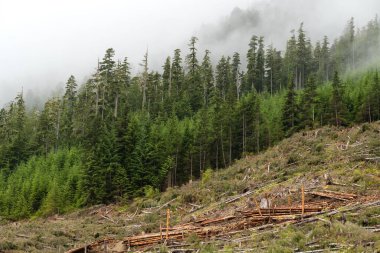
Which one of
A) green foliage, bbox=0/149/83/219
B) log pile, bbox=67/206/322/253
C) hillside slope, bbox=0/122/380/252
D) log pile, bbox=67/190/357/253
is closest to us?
hillside slope, bbox=0/122/380/252

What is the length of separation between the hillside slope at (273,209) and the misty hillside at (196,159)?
0.11 meters

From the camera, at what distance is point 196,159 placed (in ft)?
176

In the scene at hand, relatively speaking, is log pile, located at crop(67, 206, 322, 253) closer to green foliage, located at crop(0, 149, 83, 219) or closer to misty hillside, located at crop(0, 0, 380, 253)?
misty hillside, located at crop(0, 0, 380, 253)

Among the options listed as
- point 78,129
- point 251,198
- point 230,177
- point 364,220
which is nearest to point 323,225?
point 364,220

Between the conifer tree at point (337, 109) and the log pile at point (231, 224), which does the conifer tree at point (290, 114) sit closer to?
the conifer tree at point (337, 109)

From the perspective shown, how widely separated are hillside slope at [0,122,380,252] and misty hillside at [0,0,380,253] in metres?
0.11

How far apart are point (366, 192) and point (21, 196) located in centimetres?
4633

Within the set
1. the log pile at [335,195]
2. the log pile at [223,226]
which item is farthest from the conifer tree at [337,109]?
the log pile at [223,226]

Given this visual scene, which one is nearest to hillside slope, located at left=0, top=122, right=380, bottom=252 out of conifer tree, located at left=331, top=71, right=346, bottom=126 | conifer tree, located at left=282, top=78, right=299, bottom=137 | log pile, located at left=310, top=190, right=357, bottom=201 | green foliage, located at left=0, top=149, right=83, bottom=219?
log pile, located at left=310, top=190, right=357, bottom=201

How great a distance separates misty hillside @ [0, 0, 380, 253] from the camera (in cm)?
2170

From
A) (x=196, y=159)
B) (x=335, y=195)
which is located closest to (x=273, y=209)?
(x=335, y=195)

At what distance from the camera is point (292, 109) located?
172 feet

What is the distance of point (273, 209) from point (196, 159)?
109 ft

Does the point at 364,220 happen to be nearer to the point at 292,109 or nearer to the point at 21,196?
the point at 292,109
